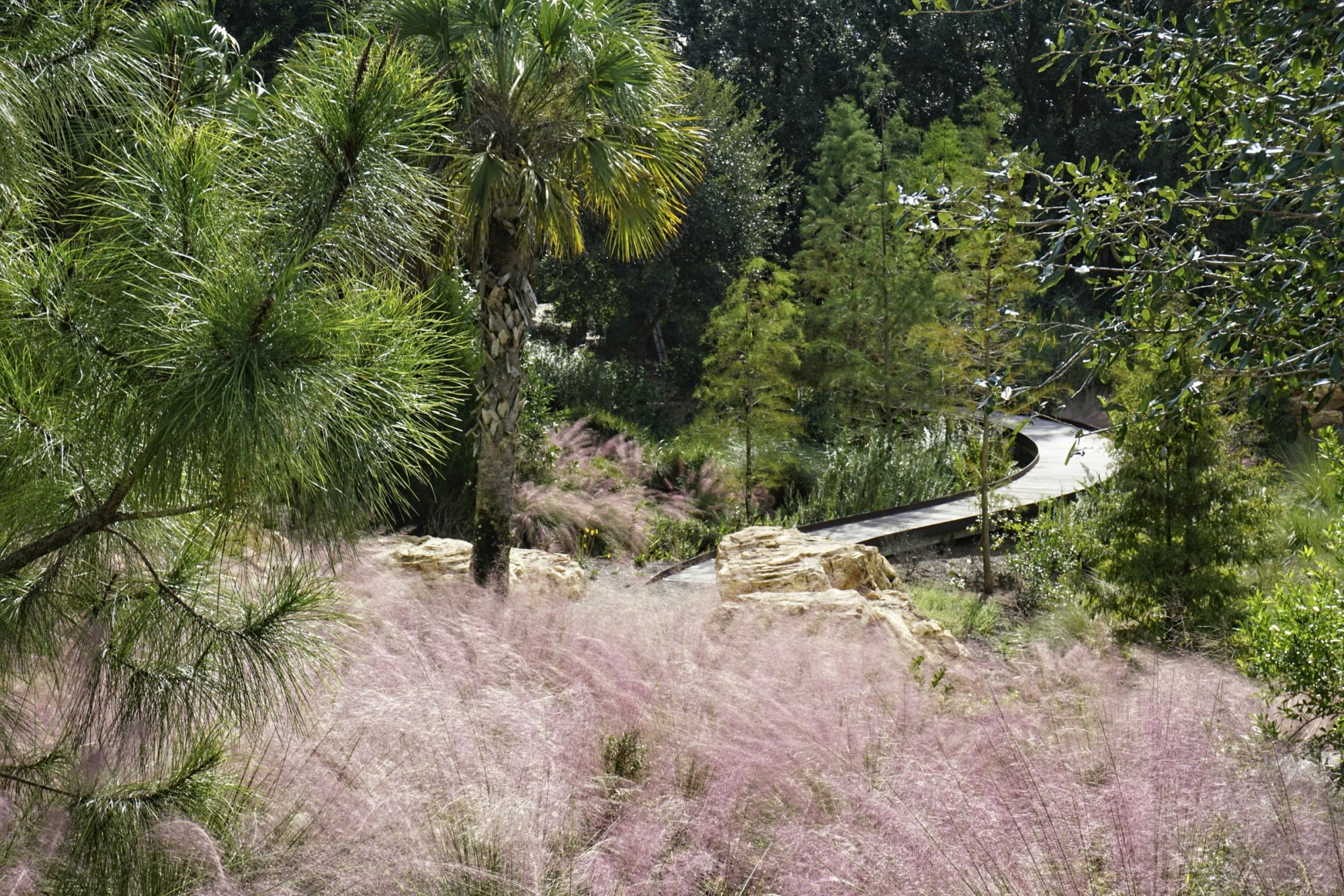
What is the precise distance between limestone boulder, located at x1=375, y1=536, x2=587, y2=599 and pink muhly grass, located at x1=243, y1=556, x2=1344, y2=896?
7.29ft

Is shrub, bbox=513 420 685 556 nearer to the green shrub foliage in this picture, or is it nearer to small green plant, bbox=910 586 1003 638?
small green plant, bbox=910 586 1003 638

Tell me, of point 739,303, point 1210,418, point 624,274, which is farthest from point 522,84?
point 624,274

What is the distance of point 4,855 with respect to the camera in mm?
2318

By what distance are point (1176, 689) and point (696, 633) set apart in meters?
1.92

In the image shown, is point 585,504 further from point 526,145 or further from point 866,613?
point 866,613

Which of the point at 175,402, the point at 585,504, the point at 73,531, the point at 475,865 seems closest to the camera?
the point at 175,402

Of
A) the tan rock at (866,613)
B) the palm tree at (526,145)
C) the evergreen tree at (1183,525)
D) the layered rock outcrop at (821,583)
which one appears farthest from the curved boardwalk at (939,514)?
the tan rock at (866,613)

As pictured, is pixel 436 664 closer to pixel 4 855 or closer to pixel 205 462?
pixel 4 855

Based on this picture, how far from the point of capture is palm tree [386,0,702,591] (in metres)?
6.44

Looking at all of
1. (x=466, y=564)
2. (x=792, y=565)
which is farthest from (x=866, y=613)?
(x=466, y=564)

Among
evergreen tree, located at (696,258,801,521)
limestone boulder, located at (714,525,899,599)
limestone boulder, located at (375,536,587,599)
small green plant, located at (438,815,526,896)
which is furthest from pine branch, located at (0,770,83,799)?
evergreen tree, located at (696,258,801,521)

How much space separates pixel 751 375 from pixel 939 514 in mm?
3121

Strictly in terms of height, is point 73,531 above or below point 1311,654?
above

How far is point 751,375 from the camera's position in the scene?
1390cm
